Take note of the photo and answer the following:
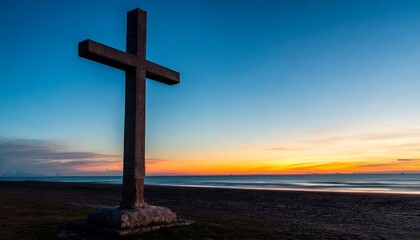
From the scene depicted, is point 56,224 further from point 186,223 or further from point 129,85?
point 129,85

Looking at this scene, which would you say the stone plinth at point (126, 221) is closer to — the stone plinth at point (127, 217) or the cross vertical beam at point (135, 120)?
the stone plinth at point (127, 217)

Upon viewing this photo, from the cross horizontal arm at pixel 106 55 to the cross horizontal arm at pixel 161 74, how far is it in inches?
21.7

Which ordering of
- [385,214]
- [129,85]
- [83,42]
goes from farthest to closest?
[385,214], [129,85], [83,42]

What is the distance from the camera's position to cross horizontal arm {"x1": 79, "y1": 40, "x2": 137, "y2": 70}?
735 centimetres

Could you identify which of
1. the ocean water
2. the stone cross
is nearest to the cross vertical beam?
the stone cross

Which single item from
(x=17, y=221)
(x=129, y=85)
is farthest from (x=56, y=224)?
(x=129, y=85)

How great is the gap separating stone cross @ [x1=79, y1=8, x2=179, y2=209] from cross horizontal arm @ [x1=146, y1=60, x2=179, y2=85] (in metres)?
0.03

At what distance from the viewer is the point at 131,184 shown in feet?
26.1

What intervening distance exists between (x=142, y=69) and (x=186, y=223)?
3998 millimetres

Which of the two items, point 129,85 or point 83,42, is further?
point 129,85

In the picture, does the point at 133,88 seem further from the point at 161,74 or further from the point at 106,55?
the point at 161,74

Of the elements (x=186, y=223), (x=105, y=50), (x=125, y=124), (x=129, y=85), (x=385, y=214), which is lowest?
(x=385, y=214)

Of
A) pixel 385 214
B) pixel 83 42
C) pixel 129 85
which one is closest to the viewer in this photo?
pixel 83 42

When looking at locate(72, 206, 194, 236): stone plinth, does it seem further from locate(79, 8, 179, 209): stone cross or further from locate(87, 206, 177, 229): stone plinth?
locate(79, 8, 179, 209): stone cross
